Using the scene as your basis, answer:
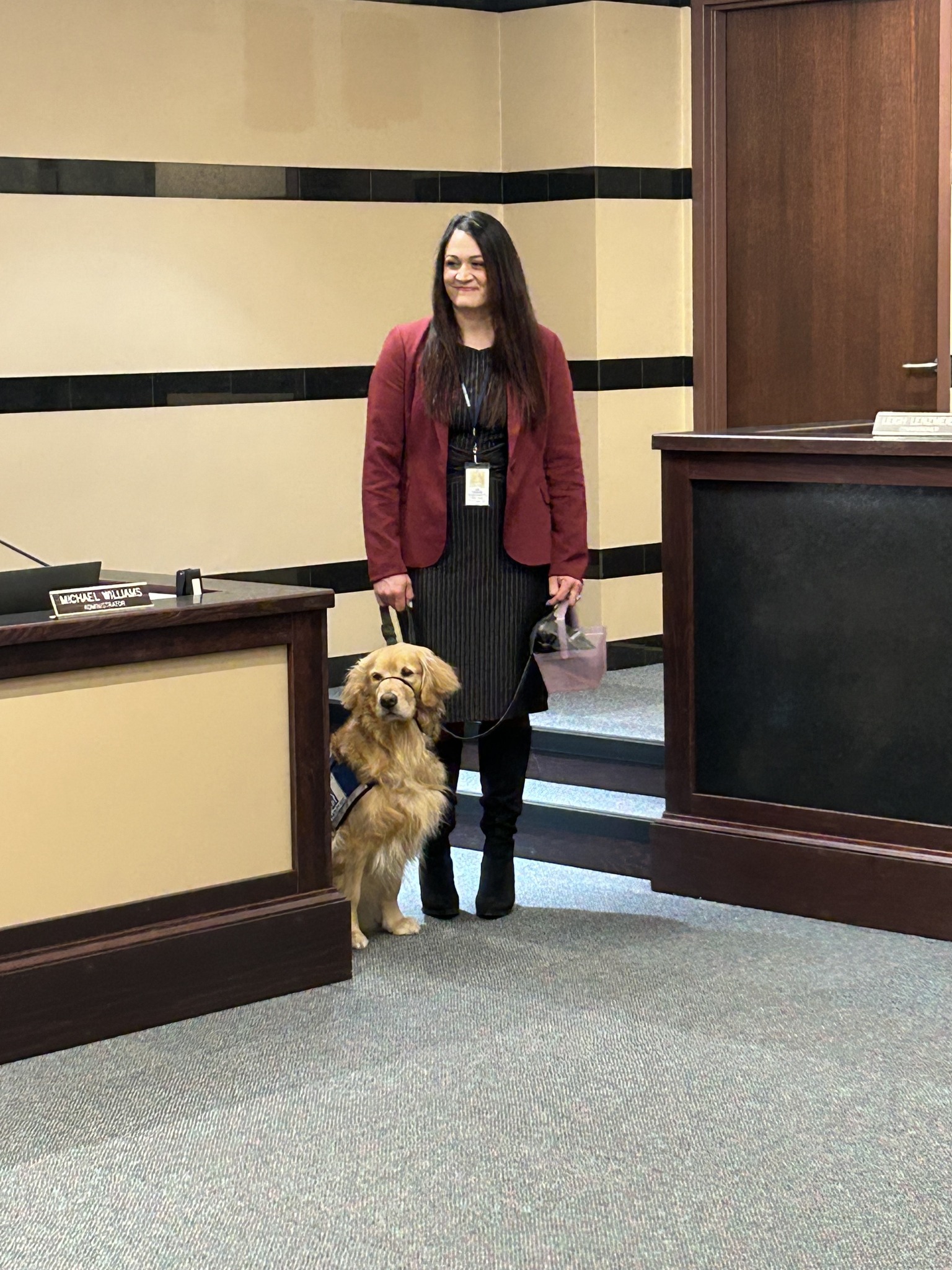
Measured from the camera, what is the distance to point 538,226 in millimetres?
7059

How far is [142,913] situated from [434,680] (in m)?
0.92

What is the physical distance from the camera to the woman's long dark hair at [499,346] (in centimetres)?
434

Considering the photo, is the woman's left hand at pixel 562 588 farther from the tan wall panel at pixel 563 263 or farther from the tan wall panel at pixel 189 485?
the tan wall panel at pixel 563 263

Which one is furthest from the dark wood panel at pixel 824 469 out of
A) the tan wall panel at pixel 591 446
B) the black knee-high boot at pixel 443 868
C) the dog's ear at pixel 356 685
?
the tan wall panel at pixel 591 446

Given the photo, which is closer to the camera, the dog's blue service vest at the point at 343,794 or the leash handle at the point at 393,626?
the dog's blue service vest at the point at 343,794

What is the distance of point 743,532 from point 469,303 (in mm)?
952

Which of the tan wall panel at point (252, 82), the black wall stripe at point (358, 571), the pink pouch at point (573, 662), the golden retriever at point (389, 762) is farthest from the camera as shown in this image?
the black wall stripe at point (358, 571)

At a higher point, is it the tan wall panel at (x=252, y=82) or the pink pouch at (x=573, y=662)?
the tan wall panel at (x=252, y=82)

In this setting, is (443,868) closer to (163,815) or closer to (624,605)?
(163,815)

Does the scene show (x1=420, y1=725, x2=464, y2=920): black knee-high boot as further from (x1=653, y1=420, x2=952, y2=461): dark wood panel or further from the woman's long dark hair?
(x1=653, y1=420, x2=952, y2=461): dark wood panel

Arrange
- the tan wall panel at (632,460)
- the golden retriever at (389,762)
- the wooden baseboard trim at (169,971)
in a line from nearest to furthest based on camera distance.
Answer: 1. the wooden baseboard trim at (169,971)
2. the golden retriever at (389,762)
3. the tan wall panel at (632,460)

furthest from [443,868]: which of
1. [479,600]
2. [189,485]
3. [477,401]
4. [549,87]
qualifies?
[549,87]

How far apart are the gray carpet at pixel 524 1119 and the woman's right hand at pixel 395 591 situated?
84 centimetres

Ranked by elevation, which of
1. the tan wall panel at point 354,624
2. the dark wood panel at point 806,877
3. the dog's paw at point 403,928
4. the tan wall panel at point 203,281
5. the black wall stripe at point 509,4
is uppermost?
the black wall stripe at point 509,4
